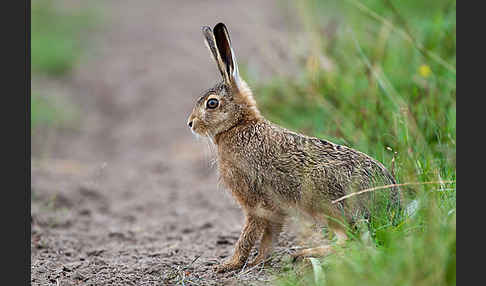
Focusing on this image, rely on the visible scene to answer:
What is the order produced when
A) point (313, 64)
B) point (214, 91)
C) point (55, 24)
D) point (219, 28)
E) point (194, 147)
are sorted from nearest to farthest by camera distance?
point (219, 28) < point (214, 91) < point (313, 64) < point (194, 147) < point (55, 24)

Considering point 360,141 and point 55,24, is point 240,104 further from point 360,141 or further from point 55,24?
point 55,24

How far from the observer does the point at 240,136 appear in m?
3.95

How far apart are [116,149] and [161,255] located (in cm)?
426

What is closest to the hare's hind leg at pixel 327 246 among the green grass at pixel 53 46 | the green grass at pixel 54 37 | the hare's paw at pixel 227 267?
the hare's paw at pixel 227 267

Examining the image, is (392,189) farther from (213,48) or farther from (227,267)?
(213,48)

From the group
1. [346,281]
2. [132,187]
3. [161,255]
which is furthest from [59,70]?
A: [346,281]

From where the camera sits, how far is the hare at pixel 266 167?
11.4 feet

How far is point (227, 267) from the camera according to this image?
3801mm

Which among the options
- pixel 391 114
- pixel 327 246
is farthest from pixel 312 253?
pixel 391 114

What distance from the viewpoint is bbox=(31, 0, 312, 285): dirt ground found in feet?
13.8

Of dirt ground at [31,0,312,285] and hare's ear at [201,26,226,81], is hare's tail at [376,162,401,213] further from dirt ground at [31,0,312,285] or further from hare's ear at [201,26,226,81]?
hare's ear at [201,26,226,81]

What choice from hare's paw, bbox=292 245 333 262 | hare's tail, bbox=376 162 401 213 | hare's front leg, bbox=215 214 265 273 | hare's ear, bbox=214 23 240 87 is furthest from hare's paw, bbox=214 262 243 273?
hare's ear, bbox=214 23 240 87

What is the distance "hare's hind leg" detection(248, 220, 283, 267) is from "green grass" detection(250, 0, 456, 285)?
47 centimetres

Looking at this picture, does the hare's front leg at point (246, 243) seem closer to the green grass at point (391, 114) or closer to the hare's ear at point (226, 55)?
the green grass at point (391, 114)
